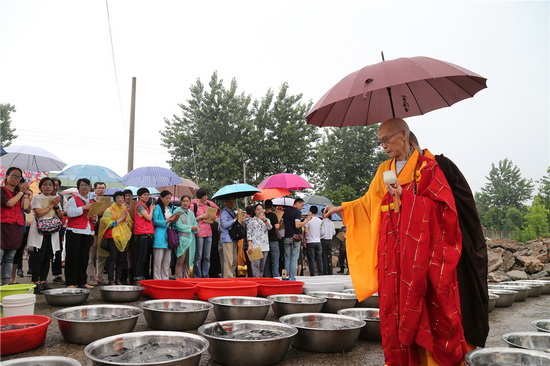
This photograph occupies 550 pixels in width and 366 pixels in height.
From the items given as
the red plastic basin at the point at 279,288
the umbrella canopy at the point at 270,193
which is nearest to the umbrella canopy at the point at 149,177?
the umbrella canopy at the point at 270,193

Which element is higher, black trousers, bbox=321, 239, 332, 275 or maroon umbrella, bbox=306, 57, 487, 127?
maroon umbrella, bbox=306, 57, 487, 127

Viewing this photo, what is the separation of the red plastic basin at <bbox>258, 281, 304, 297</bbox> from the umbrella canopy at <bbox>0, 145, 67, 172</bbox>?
5.92 m

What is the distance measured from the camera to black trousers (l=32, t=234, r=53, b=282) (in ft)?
19.0

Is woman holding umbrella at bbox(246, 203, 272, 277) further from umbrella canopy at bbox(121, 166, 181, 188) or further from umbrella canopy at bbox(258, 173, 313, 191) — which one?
umbrella canopy at bbox(121, 166, 181, 188)

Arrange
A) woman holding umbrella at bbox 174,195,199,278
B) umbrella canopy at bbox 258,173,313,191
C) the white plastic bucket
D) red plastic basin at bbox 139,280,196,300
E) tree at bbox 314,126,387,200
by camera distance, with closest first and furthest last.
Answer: the white plastic bucket
red plastic basin at bbox 139,280,196,300
woman holding umbrella at bbox 174,195,199,278
umbrella canopy at bbox 258,173,313,191
tree at bbox 314,126,387,200

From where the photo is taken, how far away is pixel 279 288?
5051 mm

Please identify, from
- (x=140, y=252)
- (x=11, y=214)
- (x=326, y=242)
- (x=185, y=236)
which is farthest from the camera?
(x=326, y=242)

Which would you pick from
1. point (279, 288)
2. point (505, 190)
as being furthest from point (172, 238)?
point (505, 190)

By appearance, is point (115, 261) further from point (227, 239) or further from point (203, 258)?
point (227, 239)

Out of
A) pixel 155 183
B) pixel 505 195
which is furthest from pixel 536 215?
pixel 505 195

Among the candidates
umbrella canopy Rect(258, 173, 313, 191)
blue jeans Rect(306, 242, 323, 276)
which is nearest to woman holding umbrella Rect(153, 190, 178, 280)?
umbrella canopy Rect(258, 173, 313, 191)

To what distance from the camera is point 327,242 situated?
10508 mm

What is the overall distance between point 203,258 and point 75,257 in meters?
2.54

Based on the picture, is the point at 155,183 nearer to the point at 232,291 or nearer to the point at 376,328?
the point at 232,291
